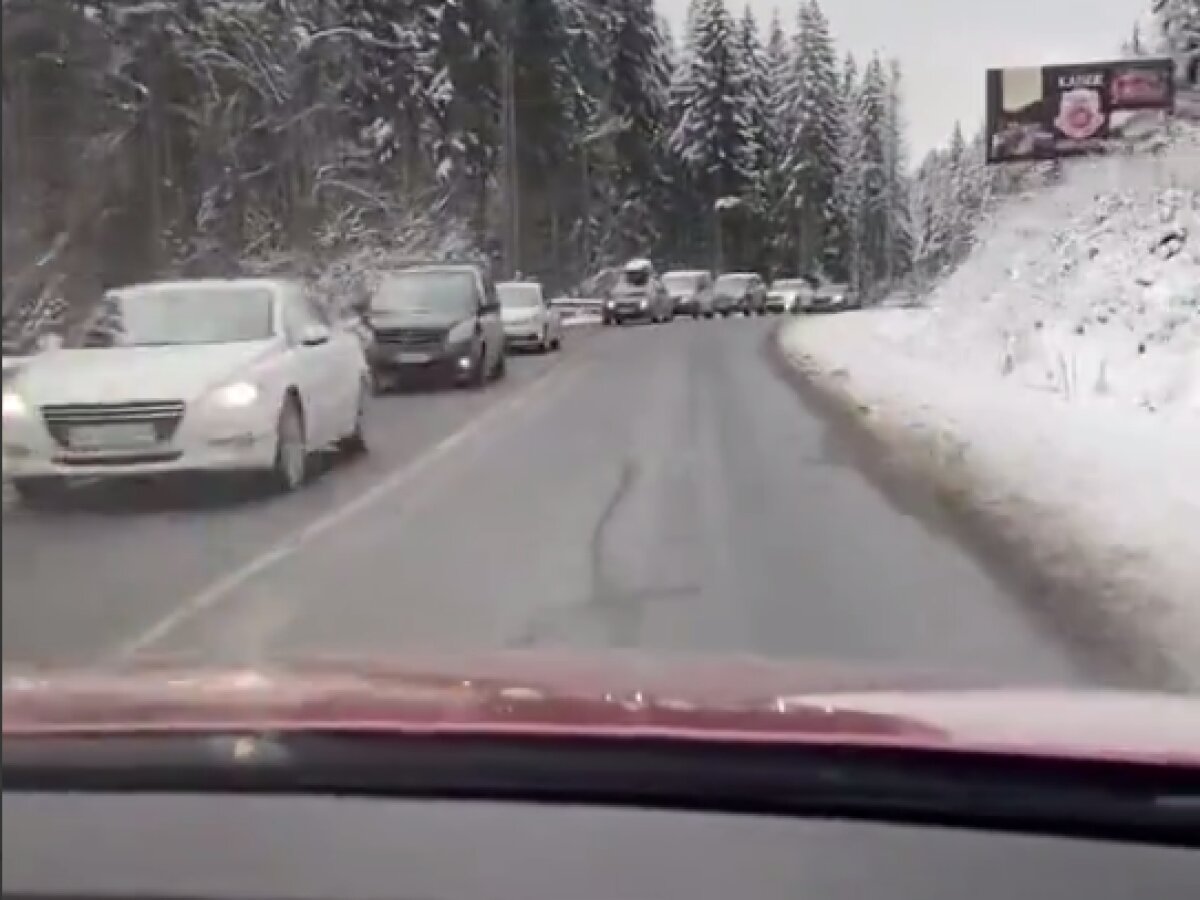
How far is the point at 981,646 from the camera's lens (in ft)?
26.0

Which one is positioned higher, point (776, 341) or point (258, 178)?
point (258, 178)

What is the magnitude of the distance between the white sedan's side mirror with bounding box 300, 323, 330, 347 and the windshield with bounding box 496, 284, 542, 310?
23150mm

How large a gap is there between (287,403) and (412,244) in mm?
17182

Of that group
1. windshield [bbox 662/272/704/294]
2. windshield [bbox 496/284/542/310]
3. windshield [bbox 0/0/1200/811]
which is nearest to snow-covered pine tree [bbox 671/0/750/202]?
windshield [bbox 662/272/704/294]

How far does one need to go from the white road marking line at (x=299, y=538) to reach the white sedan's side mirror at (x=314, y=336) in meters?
1.08

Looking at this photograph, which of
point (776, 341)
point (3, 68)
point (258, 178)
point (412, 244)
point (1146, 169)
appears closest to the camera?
point (3, 68)

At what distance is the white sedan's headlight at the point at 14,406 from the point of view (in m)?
1.42

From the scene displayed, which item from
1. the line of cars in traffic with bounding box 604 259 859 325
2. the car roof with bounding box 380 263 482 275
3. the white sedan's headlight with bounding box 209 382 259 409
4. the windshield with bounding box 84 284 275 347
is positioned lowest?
the line of cars in traffic with bounding box 604 259 859 325

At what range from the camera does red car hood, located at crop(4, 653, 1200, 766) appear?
2914 millimetres

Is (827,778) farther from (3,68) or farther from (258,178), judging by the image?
(258,178)

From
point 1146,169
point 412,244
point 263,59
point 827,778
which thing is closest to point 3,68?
point 827,778

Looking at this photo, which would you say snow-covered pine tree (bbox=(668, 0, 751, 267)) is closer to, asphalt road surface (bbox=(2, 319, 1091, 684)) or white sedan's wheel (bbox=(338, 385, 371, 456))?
asphalt road surface (bbox=(2, 319, 1091, 684))

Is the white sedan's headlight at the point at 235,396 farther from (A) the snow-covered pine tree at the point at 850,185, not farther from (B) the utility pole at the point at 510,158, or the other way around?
(A) the snow-covered pine tree at the point at 850,185

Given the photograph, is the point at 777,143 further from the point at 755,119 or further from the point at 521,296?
the point at 521,296
